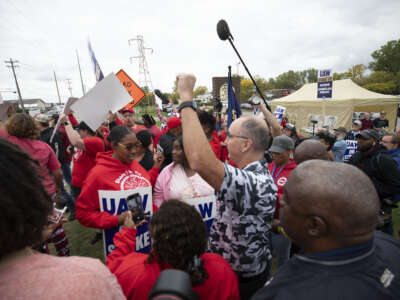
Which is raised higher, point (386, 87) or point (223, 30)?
point (223, 30)

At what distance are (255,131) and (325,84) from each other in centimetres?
818

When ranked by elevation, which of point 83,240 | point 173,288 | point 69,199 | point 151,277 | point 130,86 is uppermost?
point 130,86

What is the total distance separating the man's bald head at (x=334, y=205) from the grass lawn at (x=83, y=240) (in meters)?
2.98

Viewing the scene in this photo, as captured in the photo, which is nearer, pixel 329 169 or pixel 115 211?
A: pixel 329 169

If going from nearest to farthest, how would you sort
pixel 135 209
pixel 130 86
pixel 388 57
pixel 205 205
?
1. pixel 135 209
2. pixel 205 205
3. pixel 130 86
4. pixel 388 57

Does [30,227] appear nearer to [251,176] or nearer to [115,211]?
[251,176]

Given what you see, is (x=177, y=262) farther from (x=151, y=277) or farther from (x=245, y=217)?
(x=245, y=217)

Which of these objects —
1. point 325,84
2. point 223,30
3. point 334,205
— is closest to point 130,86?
point 223,30

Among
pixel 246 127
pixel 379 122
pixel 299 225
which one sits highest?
pixel 246 127

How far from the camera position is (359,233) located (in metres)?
0.84

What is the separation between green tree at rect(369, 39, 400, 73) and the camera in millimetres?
46656

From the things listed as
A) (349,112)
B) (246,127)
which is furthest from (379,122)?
(246,127)

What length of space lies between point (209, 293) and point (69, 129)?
3.30m

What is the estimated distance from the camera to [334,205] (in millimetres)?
839
